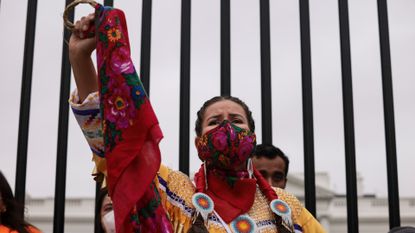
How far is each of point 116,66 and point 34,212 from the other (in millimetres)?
6425

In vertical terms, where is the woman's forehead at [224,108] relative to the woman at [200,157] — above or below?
above

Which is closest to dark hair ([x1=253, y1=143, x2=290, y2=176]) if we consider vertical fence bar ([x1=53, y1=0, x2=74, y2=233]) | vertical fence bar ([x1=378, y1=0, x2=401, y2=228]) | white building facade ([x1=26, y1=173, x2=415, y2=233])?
vertical fence bar ([x1=378, y1=0, x2=401, y2=228])

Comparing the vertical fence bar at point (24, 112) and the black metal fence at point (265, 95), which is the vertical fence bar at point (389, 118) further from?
the vertical fence bar at point (24, 112)

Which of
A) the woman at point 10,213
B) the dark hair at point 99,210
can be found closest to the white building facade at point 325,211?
the woman at point 10,213

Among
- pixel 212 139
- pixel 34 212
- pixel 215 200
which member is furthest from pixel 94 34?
pixel 34 212

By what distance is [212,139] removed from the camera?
1.81m

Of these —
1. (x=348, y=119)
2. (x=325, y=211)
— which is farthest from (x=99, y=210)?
(x=325, y=211)

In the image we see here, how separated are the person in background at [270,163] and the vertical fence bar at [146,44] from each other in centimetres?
54

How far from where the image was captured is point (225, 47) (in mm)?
2639

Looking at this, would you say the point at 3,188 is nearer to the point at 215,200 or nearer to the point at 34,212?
the point at 215,200

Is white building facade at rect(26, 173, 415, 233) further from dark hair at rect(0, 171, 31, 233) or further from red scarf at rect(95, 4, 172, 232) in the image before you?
red scarf at rect(95, 4, 172, 232)

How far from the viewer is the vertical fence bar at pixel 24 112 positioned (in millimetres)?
2594

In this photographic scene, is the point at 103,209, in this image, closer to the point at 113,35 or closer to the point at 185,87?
the point at 185,87

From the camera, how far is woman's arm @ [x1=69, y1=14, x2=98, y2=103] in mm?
1354
